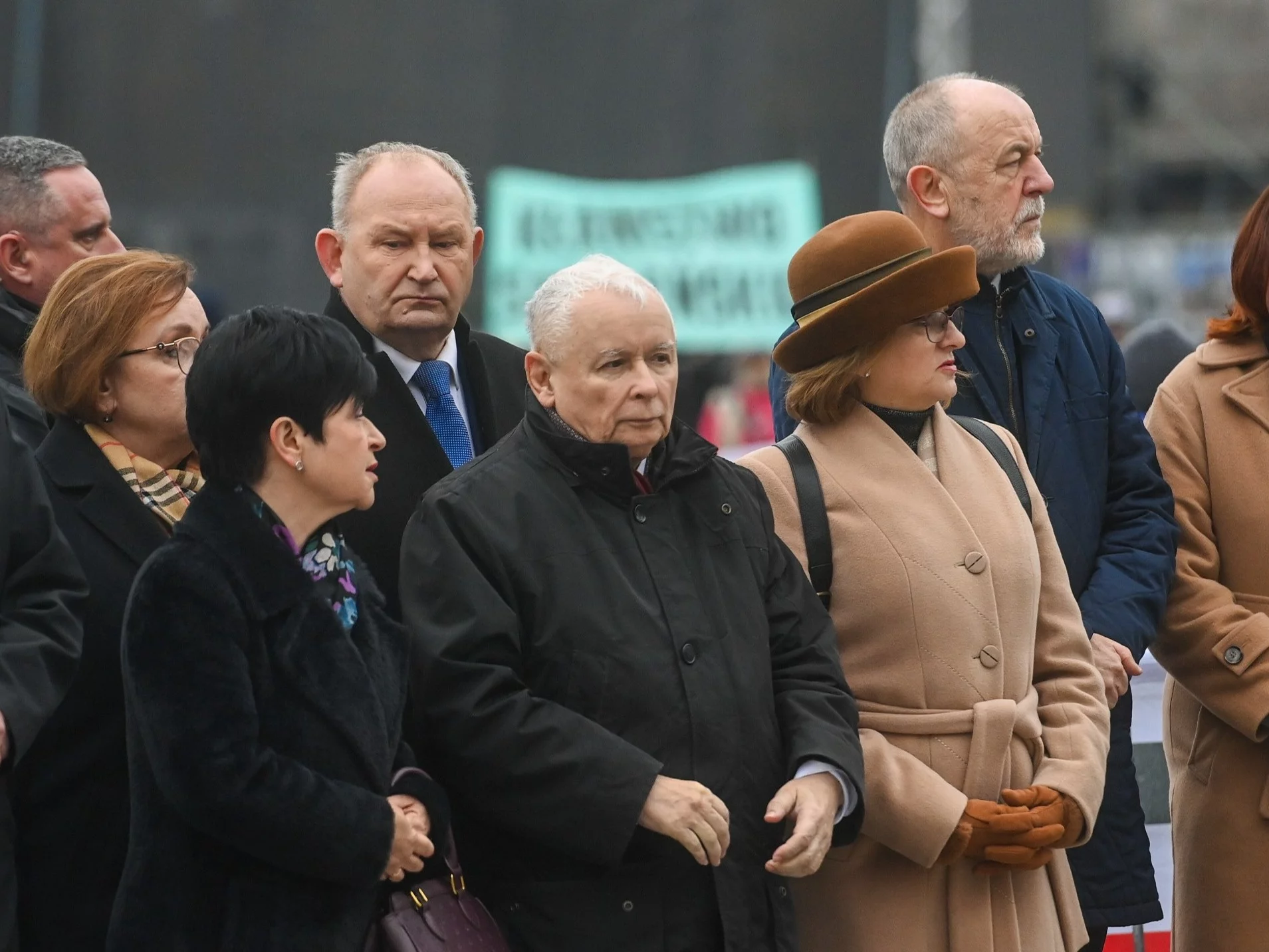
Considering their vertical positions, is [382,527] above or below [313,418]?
below

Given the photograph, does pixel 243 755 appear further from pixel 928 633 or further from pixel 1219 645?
pixel 1219 645

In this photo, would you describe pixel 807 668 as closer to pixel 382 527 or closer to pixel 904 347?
pixel 904 347

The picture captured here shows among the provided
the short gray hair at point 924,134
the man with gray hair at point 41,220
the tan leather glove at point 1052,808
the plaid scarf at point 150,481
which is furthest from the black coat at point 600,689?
the man with gray hair at point 41,220

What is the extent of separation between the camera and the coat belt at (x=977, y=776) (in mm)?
3047

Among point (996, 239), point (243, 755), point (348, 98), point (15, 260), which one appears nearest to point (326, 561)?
point (243, 755)

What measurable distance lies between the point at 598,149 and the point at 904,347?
382 inches

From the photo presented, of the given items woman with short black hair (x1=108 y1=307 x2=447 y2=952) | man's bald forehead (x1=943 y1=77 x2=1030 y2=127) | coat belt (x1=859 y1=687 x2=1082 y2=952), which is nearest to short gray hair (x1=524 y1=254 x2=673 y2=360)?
woman with short black hair (x1=108 y1=307 x2=447 y2=952)

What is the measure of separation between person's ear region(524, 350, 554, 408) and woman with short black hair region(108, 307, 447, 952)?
33cm

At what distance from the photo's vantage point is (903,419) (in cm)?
326

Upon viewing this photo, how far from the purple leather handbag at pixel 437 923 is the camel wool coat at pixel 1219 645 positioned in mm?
1637

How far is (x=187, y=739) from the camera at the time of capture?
2.46m

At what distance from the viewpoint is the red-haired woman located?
11.6 ft

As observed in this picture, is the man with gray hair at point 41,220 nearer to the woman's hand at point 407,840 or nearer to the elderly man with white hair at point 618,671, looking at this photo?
the elderly man with white hair at point 618,671

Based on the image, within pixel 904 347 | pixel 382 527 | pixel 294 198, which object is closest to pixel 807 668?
pixel 904 347
